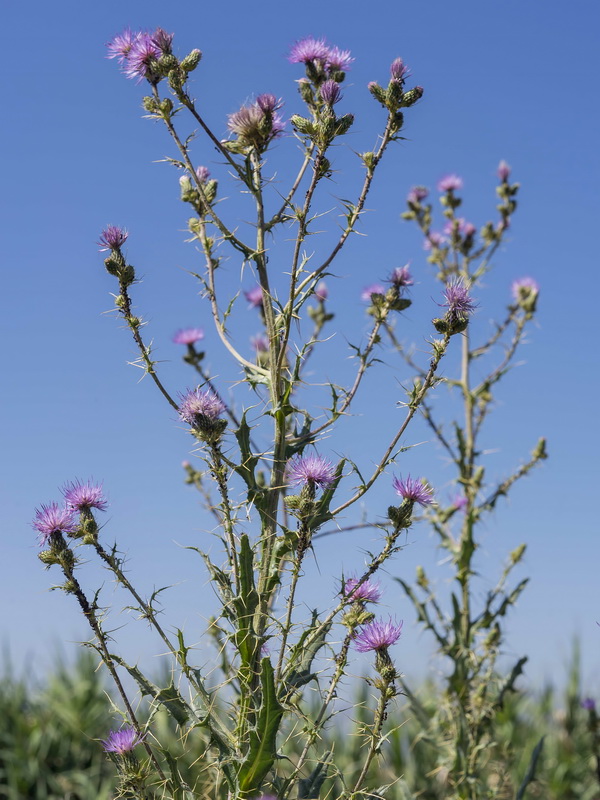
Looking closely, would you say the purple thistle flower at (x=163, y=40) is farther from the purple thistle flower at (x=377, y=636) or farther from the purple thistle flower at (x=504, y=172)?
the purple thistle flower at (x=504, y=172)

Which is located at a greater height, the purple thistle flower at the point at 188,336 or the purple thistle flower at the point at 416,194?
the purple thistle flower at the point at 416,194

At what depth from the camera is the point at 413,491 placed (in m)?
2.26

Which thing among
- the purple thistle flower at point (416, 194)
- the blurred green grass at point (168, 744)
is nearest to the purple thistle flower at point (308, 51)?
the purple thistle flower at point (416, 194)

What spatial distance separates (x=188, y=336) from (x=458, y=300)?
1.32 m

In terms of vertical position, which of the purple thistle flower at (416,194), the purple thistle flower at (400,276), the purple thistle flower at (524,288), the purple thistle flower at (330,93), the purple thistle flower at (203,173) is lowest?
the purple thistle flower at (400,276)

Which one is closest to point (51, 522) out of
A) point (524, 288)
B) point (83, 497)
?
point (83, 497)

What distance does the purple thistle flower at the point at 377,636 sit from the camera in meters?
2.18

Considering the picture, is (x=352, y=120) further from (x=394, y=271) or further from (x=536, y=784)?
(x=536, y=784)

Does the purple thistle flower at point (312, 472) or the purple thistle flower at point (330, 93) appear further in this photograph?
the purple thistle flower at point (330, 93)

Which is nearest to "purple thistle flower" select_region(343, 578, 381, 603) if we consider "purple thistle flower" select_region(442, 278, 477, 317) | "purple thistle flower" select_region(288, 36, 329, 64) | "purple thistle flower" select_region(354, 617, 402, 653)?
"purple thistle flower" select_region(354, 617, 402, 653)

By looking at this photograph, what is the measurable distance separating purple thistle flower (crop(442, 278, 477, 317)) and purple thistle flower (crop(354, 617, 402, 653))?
801mm

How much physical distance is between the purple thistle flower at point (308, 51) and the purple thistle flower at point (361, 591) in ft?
4.97

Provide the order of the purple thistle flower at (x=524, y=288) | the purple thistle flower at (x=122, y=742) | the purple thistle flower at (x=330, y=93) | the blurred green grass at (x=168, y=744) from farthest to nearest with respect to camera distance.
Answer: the blurred green grass at (x=168, y=744), the purple thistle flower at (x=524, y=288), the purple thistle flower at (x=330, y=93), the purple thistle flower at (x=122, y=742)

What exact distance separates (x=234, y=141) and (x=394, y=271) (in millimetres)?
707
